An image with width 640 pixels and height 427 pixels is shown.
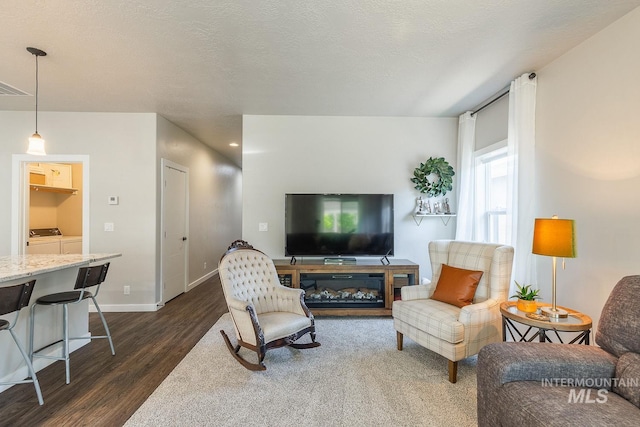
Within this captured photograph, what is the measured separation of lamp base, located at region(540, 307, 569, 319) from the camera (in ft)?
6.36

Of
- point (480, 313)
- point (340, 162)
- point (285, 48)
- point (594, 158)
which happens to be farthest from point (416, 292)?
point (285, 48)

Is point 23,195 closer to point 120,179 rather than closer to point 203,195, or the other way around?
point 120,179

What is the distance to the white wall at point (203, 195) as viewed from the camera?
4.52 meters

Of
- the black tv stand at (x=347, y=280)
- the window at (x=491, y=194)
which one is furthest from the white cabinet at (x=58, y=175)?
the window at (x=491, y=194)

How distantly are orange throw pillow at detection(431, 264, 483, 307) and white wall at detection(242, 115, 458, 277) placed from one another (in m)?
1.29

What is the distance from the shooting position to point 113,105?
143 inches

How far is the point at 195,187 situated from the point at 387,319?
153 inches

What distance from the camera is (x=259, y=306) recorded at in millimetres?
2832

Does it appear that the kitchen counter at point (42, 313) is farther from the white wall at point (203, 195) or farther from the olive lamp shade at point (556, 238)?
the olive lamp shade at point (556, 238)

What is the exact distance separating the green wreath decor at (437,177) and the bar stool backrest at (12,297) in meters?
3.96

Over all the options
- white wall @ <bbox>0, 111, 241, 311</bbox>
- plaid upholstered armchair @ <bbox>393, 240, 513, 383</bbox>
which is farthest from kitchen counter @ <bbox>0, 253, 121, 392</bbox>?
plaid upholstered armchair @ <bbox>393, 240, 513, 383</bbox>

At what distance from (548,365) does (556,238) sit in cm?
90

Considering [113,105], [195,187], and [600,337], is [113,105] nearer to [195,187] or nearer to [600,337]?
[195,187]

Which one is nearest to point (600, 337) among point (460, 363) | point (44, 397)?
point (460, 363)
